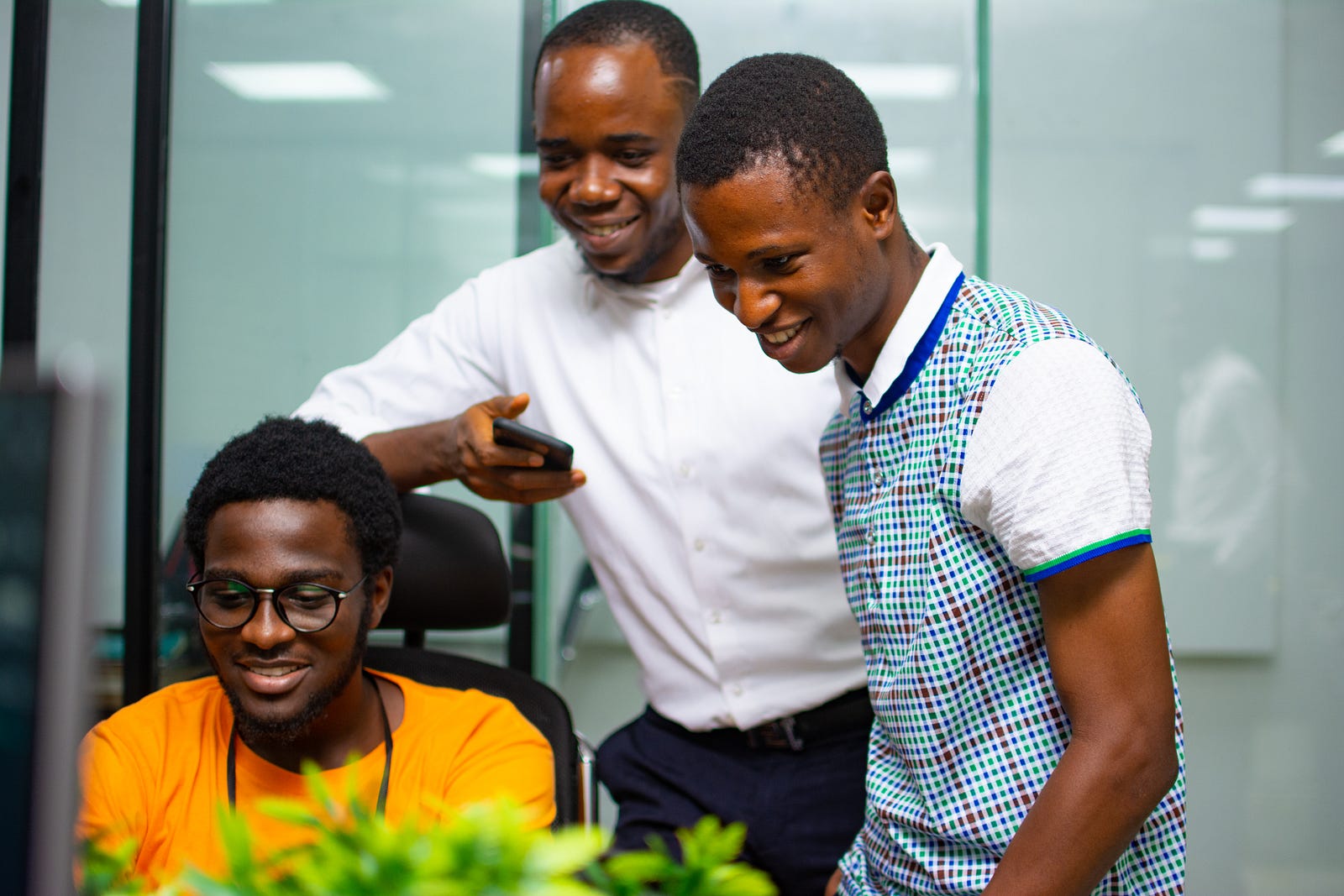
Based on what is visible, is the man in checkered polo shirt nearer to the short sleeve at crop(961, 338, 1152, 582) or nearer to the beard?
the short sleeve at crop(961, 338, 1152, 582)

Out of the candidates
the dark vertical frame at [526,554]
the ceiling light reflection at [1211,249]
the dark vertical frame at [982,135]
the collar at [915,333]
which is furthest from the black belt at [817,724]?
the ceiling light reflection at [1211,249]

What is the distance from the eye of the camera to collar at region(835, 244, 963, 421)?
1.15m

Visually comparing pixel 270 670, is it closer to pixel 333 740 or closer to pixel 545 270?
pixel 333 740

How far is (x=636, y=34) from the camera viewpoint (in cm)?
160

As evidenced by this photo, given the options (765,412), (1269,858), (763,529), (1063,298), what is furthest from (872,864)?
(1269,858)

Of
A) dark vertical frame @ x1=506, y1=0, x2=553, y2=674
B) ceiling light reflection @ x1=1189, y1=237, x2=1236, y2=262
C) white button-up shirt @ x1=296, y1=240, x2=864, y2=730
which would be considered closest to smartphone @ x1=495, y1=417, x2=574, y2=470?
white button-up shirt @ x1=296, y1=240, x2=864, y2=730

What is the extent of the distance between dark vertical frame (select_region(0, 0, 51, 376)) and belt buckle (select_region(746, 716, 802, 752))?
1846 millimetres

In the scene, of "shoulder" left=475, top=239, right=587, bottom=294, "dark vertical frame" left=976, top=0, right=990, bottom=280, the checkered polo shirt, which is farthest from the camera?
"dark vertical frame" left=976, top=0, right=990, bottom=280

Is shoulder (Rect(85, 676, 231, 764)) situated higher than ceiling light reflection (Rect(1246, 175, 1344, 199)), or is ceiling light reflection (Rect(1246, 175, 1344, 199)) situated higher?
ceiling light reflection (Rect(1246, 175, 1344, 199))

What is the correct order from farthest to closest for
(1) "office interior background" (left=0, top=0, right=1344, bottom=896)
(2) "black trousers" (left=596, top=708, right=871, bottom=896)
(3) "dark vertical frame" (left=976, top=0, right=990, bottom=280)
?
1. (1) "office interior background" (left=0, top=0, right=1344, bottom=896)
2. (3) "dark vertical frame" (left=976, top=0, right=990, bottom=280)
3. (2) "black trousers" (left=596, top=708, right=871, bottom=896)

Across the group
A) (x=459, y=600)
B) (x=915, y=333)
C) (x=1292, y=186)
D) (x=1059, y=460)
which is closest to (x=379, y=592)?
(x=459, y=600)

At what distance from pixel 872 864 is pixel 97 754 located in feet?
2.92

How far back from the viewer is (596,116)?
5.09 ft

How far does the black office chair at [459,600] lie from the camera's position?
63.1 inches
